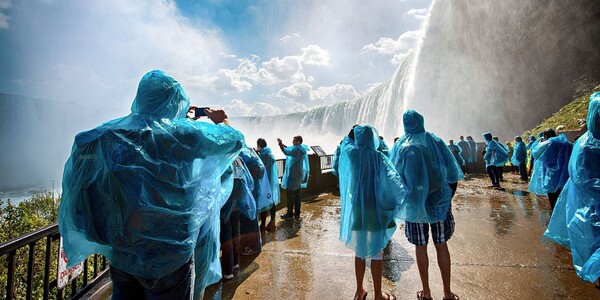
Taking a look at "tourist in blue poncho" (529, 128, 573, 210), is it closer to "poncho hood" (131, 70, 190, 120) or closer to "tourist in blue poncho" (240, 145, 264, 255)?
"tourist in blue poncho" (240, 145, 264, 255)

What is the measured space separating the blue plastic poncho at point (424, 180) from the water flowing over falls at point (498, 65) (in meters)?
24.7

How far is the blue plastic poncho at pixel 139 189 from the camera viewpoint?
1.38 m

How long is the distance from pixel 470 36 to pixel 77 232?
3082cm

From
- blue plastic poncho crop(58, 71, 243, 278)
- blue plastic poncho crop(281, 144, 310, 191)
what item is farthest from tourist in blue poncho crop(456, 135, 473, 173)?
blue plastic poncho crop(58, 71, 243, 278)

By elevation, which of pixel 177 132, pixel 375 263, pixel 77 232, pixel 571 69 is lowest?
pixel 375 263

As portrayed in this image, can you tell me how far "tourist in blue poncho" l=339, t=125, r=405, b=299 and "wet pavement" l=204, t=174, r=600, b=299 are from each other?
69 centimetres

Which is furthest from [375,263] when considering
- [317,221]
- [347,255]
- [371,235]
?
[317,221]

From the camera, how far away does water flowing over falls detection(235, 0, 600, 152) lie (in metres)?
20.8

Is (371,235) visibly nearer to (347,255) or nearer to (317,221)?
(347,255)

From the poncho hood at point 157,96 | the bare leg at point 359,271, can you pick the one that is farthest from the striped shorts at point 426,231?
the poncho hood at point 157,96

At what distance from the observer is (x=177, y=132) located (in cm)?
152

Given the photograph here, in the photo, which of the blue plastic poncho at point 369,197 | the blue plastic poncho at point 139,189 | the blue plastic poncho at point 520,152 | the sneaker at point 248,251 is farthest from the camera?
the blue plastic poncho at point 520,152

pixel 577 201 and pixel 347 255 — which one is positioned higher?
pixel 577 201

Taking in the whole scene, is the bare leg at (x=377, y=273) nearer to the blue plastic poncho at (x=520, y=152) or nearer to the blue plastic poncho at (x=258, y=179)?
the blue plastic poncho at (x=258, y=179)
